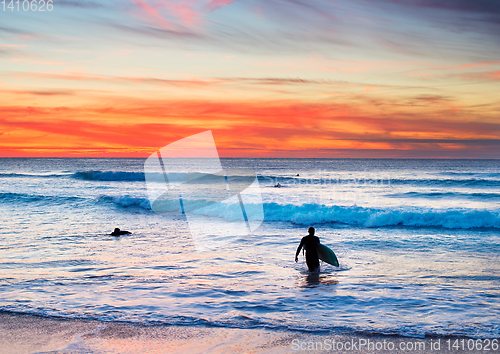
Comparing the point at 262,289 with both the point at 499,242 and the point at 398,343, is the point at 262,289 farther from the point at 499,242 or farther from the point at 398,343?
the point at 499,242

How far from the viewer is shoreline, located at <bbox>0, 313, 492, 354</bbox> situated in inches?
190

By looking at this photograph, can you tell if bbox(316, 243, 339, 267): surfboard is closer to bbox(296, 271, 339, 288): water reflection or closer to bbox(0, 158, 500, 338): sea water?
bbox(0, 158, 500, 338): sea water

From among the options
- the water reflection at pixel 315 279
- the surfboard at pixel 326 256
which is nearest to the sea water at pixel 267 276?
the water reflection at pixel 315 279

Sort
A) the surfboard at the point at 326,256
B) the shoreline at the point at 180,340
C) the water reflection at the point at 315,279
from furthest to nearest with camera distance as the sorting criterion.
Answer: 1. the surfboard at the point at 326,256
2. the water reflection at the point at 315,279
3. the shoreline at the point at 180,340

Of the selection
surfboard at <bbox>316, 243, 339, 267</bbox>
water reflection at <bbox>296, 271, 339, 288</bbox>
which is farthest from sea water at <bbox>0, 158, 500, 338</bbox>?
surfboard at <bbox>316, 243, 339, 267</bbox>

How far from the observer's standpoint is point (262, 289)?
7422 mm

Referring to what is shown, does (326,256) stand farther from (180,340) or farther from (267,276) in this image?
(180,340)

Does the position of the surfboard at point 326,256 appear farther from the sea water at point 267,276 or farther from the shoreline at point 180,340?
the shoreline at point 180,340

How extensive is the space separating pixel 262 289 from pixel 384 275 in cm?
302

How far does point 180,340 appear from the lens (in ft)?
16.8

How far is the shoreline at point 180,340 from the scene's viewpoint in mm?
4824

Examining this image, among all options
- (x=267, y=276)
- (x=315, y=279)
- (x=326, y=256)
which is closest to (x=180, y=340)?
(x=267, y=276)

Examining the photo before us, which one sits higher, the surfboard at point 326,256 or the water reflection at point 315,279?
the surfboard at point 326,256

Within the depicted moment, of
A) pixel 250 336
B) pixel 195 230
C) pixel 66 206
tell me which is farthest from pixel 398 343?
pixel 66 206
